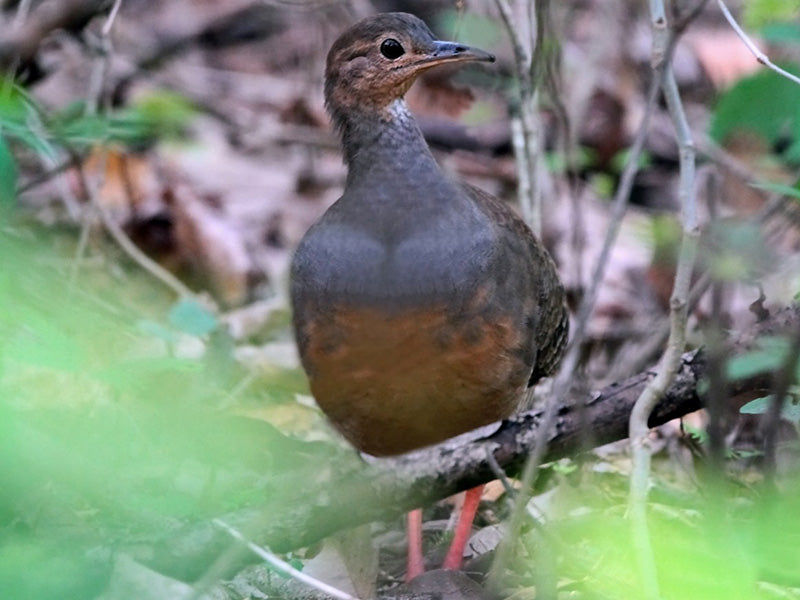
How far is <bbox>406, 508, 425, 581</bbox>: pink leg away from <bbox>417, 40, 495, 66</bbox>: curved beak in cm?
141

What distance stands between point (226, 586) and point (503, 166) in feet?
15.7

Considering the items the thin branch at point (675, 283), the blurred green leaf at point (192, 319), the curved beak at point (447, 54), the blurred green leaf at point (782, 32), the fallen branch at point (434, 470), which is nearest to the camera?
the thin branch at point (675, 283)

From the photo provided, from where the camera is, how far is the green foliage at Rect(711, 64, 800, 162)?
4949mm

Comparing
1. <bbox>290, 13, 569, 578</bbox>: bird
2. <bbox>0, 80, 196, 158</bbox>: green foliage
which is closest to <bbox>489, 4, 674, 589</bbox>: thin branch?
<bbox>290, 13, 569, 578</bbox>: bird

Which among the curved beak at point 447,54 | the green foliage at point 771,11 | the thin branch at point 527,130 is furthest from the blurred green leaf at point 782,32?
the curved beak at point 447,54

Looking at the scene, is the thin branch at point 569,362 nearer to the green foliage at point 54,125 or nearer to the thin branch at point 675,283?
the thin branch at point 675,283

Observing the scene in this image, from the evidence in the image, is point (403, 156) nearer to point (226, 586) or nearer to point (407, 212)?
point (407, 212)

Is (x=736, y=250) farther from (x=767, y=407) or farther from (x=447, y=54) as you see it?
(x=447, y=54)

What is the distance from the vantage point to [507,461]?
12.3 ft

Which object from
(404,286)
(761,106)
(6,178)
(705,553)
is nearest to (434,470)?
(404,286)

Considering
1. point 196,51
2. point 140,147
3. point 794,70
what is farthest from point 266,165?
point 794,70

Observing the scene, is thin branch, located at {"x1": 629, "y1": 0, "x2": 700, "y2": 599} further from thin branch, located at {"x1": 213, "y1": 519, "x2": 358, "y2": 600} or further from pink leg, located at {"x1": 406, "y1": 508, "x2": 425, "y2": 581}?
pink leg, located at {"x1": 406, "y1": 508, "x2": 425, "y2": 581}

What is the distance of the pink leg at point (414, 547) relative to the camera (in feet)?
13.2

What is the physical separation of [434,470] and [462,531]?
1.26 feet
